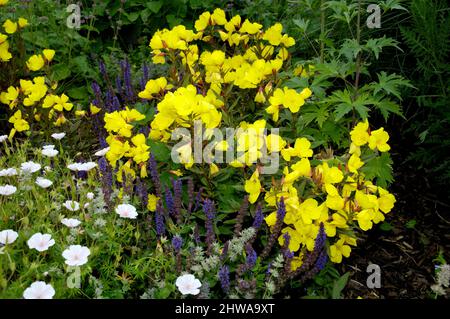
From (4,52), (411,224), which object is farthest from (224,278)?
(4,52)

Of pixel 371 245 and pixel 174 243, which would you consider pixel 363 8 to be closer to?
pixel 371 245

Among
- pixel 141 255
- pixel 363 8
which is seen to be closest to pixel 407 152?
pixel 363 8

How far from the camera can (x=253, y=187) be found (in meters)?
3.05

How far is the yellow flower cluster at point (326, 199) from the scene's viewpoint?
2975 millimetres

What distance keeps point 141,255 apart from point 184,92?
2.80ft

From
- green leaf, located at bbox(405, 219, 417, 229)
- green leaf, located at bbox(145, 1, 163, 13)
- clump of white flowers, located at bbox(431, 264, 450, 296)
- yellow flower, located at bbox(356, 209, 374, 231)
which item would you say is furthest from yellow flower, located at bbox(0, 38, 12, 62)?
clump of white flowers, located at bbox(431, 264, 450, 296)

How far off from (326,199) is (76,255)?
1.24 metres

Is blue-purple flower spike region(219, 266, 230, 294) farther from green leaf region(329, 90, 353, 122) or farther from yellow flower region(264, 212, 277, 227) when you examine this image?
green leaf region(329, 90, 353, 122)

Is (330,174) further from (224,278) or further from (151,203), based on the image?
(151,203)

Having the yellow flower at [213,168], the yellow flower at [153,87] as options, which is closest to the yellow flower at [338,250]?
the yellow flower at [213,168]

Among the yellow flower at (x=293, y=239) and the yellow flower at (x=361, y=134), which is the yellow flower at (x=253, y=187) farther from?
the yellow flower at (x=361, y=134)

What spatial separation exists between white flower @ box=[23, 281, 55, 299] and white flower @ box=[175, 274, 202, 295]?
0.53m

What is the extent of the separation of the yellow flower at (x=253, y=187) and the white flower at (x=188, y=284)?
1.84 feet

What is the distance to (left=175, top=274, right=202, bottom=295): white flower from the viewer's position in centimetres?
263
